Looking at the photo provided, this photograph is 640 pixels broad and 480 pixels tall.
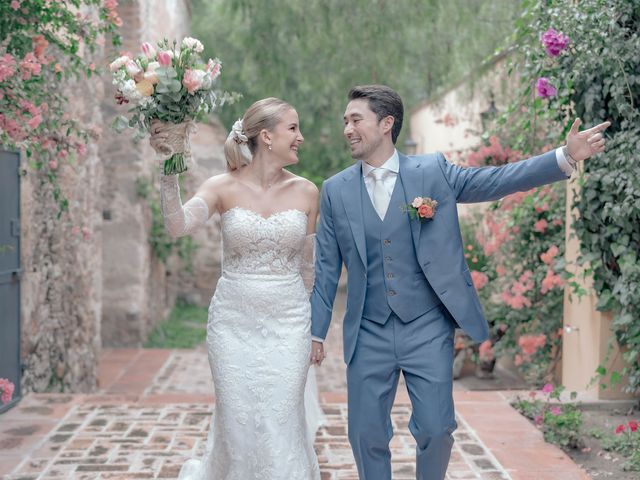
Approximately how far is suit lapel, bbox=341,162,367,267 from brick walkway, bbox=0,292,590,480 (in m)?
1.59

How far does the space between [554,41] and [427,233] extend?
89.1 inches

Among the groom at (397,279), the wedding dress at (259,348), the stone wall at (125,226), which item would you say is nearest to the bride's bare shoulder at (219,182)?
the wedding dress at (259,348)

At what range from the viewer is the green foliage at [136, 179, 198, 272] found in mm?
11352

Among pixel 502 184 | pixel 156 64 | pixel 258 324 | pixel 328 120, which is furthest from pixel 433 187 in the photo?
pixel 328 120

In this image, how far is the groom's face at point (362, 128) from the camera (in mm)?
3660

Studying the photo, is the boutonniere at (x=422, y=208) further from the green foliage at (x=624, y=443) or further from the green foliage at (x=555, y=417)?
the green foliage at (x=555, y=417)

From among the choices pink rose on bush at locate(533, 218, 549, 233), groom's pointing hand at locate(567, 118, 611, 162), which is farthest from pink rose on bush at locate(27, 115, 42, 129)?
pink rose on bush at locate(533, 218, 549, 233)

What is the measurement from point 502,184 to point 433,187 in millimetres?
291

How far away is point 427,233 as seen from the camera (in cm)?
363

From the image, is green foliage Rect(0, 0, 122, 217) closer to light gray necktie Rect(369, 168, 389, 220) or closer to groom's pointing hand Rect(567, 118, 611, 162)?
light gray necktie Rect(369, 168, 389, 220)

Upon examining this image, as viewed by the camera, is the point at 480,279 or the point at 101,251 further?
the point at 101,251

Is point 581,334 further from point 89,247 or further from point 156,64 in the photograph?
point 89,247

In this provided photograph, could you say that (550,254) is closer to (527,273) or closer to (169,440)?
(527,273)

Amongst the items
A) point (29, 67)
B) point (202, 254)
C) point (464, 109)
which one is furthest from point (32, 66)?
point (202, 254)
